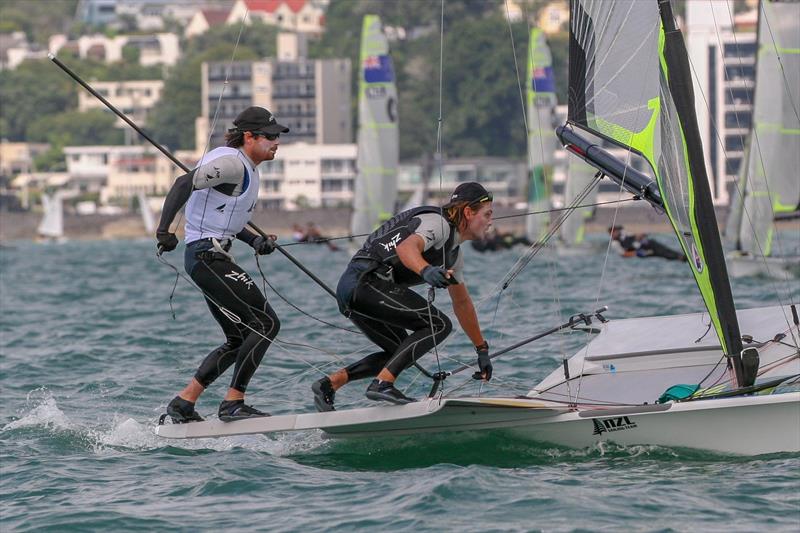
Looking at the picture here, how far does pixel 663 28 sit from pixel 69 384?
5182 millimetres

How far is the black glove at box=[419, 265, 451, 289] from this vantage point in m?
6.96

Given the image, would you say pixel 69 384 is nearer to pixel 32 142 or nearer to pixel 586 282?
pixel 586 282

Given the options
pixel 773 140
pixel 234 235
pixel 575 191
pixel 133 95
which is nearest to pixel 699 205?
pixel 234 235

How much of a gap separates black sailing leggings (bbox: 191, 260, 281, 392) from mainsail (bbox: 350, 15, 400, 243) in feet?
96.8

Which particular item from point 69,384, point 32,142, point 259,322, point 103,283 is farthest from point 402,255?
point 32,142

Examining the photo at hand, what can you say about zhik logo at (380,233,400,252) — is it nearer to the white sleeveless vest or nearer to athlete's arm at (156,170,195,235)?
the white sleeveless vest

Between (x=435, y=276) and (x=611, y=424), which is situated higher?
(x=435, y=276)

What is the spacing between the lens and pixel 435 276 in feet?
22.9

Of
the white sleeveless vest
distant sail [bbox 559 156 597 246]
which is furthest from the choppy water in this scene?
distant sail [bbox 559 156 597 246]

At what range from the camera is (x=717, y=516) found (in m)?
6.23

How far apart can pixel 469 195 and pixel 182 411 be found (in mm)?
1905

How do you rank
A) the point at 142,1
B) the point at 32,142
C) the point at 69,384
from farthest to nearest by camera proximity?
the point at 142,1
the point at 32,142
the point at 69,384

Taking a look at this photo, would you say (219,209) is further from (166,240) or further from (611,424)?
(611,424)

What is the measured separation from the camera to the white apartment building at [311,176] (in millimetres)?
101625
